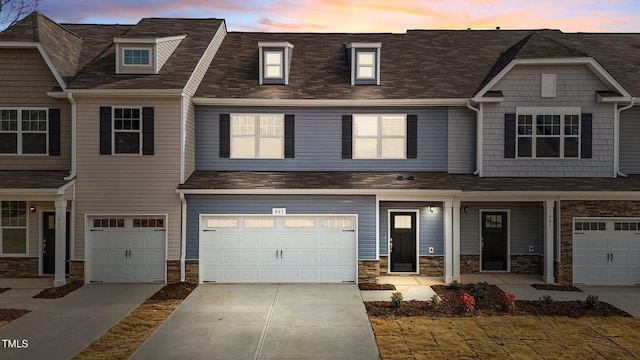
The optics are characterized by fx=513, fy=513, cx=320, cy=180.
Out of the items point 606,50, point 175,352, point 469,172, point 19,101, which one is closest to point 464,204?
point 469,172

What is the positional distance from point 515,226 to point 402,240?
3948mm

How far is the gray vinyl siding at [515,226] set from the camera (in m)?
17.6

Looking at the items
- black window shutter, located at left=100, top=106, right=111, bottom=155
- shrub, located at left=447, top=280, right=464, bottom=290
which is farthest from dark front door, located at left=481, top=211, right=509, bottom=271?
black window shutter, located at left=100, top=106, right=111, bottom=155

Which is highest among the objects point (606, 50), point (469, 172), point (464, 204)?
point (606, 50)

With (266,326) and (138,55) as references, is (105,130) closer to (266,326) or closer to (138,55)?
(138,55)

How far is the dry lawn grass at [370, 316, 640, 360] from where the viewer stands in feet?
32.3

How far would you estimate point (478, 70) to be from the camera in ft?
→ 62.8

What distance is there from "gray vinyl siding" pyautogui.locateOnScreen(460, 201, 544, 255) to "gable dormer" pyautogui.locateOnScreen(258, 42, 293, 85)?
25.8 ft

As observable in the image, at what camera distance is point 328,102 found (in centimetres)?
1720

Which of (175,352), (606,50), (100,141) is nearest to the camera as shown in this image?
(175,352)

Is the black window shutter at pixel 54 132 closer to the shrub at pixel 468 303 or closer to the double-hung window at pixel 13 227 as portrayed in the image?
the double-hung window at pixel 13 227

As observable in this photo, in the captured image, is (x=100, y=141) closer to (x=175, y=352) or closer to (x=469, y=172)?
(x=175, y=352)

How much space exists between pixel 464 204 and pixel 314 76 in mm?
7002

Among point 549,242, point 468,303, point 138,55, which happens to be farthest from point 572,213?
point 138,55
